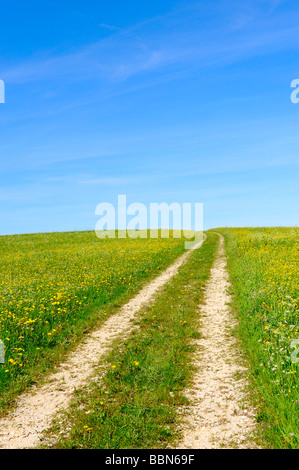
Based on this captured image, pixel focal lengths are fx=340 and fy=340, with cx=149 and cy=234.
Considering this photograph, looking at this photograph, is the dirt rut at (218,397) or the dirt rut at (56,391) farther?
the dirt rut at (56,391)

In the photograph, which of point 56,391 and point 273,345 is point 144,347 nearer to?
point 56,391

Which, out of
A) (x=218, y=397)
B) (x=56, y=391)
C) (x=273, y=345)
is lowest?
(x=56, y=391)

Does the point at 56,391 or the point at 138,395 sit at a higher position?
the point at 138,395

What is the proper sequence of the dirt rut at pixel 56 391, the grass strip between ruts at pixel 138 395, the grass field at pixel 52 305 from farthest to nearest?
the grass field at pixel 52 305, the dirt rut at pixel 56 391, the grass strip between ruts at pixel 138 395

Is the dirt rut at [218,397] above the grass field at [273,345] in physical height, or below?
below

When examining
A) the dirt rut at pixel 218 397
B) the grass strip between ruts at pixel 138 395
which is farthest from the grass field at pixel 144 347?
the dirt rut at pixel 218 397

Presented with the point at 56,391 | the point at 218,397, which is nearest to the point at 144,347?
the point at 56,391

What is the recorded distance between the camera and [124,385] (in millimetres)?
8461

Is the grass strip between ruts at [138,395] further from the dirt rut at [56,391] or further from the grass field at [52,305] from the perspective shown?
the grass field at [52,305]

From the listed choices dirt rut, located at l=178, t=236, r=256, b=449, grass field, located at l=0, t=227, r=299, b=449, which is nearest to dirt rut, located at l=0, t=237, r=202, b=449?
grass field, located at l=0, t=227, r=299, b=449

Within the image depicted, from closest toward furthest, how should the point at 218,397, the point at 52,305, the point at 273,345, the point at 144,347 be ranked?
1. the point at 218,397
2. the point at 273,345
3. the point at 144,347
4. the point at 52,305

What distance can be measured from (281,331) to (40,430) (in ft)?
22.8
